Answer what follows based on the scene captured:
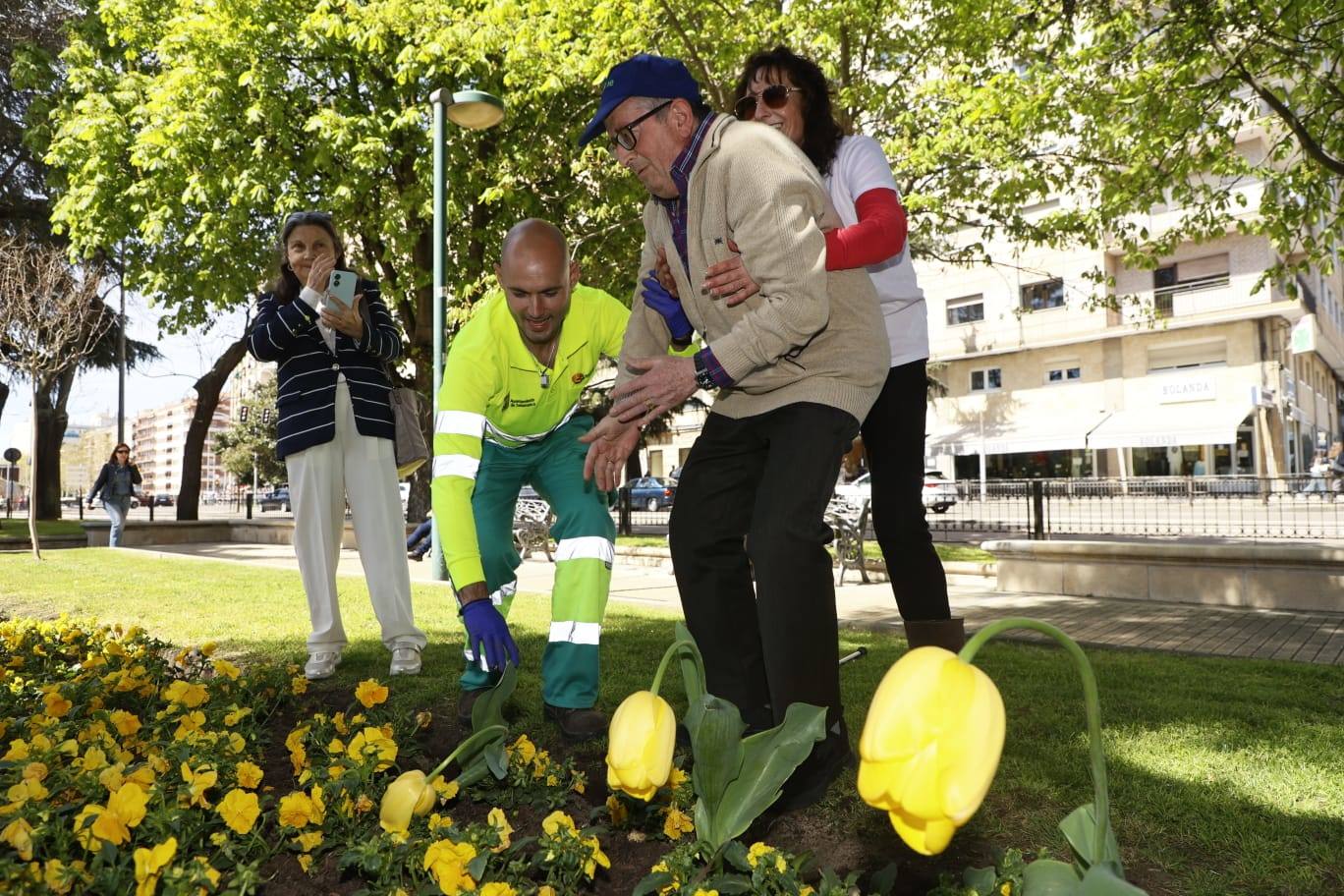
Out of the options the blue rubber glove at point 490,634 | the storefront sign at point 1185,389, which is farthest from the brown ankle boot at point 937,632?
the storefront sign at point 1185,389

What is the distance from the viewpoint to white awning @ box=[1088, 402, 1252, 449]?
1282 inches

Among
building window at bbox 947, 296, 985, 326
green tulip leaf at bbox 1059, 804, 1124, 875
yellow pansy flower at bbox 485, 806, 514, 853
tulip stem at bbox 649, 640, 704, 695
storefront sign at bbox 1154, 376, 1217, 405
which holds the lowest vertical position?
yellow pansy flower at bbox 485, 806, 514, 853

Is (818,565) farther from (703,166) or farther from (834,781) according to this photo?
(703,166)

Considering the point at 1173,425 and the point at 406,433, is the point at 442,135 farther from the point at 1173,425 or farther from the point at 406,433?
the point at 1173,425

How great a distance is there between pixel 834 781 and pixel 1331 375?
59.1m

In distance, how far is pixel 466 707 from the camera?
285 centimetres

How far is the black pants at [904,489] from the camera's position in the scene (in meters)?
2.93

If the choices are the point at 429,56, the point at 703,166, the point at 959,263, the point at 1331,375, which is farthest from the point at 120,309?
the point at 1331,375

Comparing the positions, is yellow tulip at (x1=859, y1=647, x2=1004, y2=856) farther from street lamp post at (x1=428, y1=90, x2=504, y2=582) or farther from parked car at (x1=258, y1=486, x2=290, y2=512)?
parked car at (x1=258, y1=486, x2=290, y2=512)

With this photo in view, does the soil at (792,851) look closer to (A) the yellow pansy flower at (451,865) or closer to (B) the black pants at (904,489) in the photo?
(A) the yellow pansy flower at (451,865)

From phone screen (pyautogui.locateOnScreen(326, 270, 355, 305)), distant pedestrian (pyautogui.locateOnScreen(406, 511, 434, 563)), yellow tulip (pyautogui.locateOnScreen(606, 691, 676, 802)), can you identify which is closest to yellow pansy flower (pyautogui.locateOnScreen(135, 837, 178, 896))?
yellow tulip (pyautogui.locateOnScreen(606, 691, 676, 802))

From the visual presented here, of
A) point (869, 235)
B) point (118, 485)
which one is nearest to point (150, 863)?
point (869, 235)

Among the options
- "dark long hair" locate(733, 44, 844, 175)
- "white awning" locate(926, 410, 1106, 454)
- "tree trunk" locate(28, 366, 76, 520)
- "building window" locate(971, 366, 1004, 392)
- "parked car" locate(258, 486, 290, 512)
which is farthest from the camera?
"parked car" locate(258, 486, 290, 512)

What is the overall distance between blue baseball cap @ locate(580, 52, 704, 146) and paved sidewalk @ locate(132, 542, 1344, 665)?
13.2 feet
